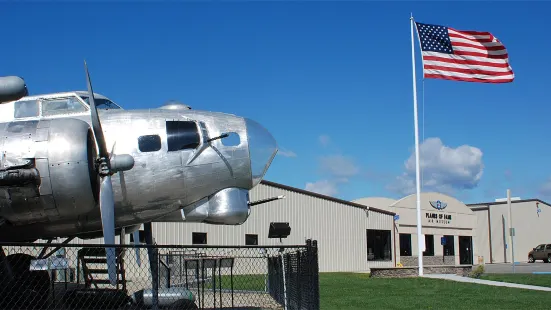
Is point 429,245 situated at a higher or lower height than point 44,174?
lower

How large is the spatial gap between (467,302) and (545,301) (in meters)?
2.19

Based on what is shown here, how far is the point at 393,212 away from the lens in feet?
163

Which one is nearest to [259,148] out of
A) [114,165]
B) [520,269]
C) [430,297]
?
[114,165]

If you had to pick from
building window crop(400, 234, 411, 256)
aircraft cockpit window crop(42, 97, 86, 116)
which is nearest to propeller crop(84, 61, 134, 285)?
aircraft cockpit window crop(42, 97, 86, 116)

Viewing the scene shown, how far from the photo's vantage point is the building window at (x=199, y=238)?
112 feet

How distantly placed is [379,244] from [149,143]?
3984 centimetres

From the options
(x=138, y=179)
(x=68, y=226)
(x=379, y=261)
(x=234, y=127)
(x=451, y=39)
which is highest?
(x=451, y=39)

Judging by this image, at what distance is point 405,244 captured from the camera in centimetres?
5106

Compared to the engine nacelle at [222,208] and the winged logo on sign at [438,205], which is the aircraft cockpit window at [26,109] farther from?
the winged logo on sign at [438,205]

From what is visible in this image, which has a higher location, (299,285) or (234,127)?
(234,127)

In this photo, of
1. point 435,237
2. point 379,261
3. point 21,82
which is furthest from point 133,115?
point 435,237

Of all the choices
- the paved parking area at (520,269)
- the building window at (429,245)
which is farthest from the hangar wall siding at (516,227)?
the paved parking area at (520,269)

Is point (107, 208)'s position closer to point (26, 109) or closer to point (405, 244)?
point (26, 109)

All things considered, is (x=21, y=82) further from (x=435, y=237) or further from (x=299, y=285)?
(x=435, y=237)
